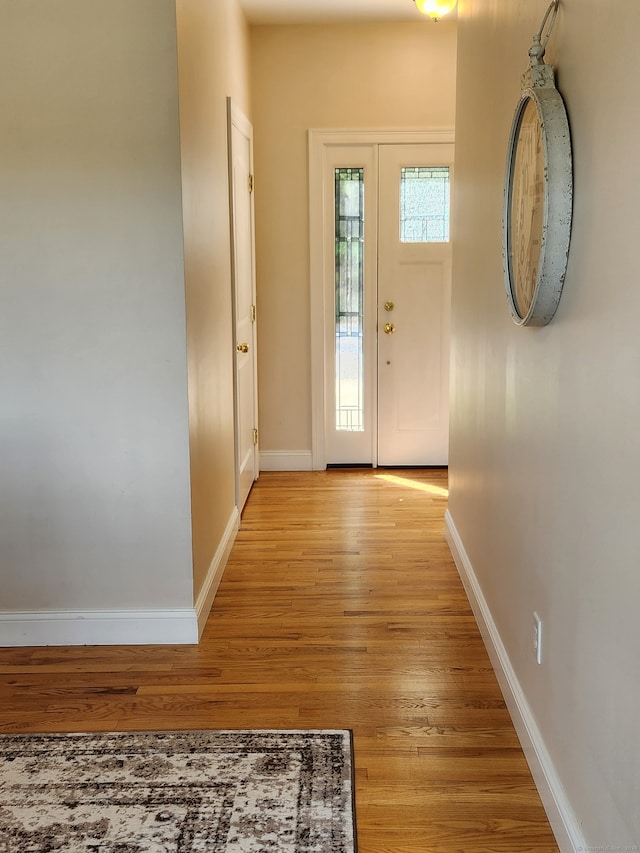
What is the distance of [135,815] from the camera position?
6.91 feet

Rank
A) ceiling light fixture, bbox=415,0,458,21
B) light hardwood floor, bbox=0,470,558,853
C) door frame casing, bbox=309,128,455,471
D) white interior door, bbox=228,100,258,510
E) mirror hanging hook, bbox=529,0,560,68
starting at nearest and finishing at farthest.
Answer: mirror hanging hook, bbox=529,0,560,68, light hardwood floor, bbox=0,470,558,853, ceiling light fixture, bbox=415,0,458,21, white interior door, bbox=228,100,258,510, door frame casing, bbox=309,128,455,471

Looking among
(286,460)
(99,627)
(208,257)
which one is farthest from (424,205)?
(99,627)

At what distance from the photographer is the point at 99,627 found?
10.1ft

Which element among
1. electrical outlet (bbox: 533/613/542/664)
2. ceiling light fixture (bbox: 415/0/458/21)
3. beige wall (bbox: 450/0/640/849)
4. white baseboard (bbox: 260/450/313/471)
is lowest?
white baseboard (bbox: 260/450/313/471)

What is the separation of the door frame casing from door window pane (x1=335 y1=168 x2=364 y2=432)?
0.10 m

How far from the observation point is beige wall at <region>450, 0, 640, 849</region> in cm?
149

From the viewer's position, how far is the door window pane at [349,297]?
5316 millimetres

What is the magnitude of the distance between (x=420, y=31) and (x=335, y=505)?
289 centimetres

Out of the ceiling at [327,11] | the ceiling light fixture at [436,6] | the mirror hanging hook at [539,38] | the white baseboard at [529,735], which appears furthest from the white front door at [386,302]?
the mirror hanging hook at [539,38]

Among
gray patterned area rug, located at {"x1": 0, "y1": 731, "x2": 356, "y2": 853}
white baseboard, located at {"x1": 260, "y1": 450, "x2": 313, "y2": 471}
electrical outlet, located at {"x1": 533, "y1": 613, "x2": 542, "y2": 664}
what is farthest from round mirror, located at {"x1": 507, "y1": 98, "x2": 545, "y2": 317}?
white baseboard, located at {"x1": 260, "y1": 450, "x2": 313, "y2": 471}

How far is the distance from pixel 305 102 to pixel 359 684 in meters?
3.76

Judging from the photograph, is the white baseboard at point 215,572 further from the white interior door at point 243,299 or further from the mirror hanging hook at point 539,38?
the mirror hanging hook at point 539,38

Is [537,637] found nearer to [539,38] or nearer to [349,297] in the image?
[539,38]

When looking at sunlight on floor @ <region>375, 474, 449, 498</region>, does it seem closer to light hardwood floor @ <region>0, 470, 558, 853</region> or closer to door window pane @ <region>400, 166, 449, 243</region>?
light hardwood floor @ <region>0, 470, 558, 853</region>
